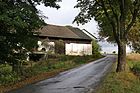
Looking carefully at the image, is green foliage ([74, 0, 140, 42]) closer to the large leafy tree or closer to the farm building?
the large leafy tree

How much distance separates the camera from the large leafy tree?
907 inches

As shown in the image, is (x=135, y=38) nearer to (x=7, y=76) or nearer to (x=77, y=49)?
Result: (x=77, y=49)

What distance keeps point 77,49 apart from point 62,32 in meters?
4.83

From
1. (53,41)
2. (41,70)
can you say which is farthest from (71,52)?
(41,70)

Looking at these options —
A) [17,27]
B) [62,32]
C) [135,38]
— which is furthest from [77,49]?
[17,27]

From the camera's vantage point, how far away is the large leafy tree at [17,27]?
2305 cm

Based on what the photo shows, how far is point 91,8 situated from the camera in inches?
1172

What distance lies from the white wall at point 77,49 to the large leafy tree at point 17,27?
4282cm

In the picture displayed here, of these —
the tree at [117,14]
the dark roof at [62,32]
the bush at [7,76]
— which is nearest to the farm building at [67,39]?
the dark roof at [62,32]

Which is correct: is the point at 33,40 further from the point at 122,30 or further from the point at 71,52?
the point at 71,52

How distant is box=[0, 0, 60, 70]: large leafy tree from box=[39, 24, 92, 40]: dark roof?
3984 centimetres

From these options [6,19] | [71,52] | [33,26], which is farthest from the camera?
[71,52]

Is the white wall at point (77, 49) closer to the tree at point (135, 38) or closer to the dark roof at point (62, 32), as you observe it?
the dark roof at point (62, 32)

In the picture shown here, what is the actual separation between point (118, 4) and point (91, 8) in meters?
2.29
